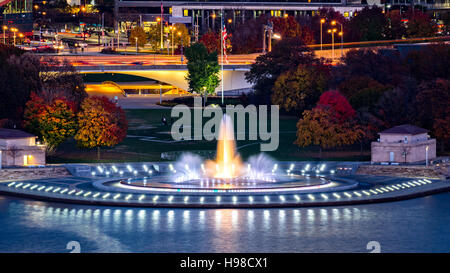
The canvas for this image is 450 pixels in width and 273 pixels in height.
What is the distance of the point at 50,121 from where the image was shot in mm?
84312

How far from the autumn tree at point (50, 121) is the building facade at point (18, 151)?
6.43m

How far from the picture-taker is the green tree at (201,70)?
13825 centimetres

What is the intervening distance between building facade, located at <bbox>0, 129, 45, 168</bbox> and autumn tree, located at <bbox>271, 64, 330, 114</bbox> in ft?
Answer: 141

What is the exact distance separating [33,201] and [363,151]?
35.3m

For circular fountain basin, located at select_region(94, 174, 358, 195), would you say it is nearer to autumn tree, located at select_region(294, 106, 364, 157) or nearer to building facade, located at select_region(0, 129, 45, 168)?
building facade, located at select_region(0, 129, 45, 168)

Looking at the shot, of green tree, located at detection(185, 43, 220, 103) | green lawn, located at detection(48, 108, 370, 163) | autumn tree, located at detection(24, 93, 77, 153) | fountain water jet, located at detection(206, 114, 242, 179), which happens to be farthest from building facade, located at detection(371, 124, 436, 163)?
green tree, located at detection(185, 43, 220, 103)

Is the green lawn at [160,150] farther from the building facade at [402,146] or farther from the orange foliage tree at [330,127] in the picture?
the building facade at [402,146]

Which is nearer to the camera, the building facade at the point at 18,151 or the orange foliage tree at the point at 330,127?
the building facade at the point at 18,151

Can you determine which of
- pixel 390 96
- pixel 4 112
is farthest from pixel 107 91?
pixel 390 96

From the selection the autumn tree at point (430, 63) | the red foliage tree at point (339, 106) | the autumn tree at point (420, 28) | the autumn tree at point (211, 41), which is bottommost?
the red foliage tree at point (339, 106)

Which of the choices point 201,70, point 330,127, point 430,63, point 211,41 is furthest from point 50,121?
point 211,41

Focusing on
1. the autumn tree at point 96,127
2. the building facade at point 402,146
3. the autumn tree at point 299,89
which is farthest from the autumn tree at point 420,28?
the autumn tree at point 96,127

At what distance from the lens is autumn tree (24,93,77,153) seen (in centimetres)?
8425
